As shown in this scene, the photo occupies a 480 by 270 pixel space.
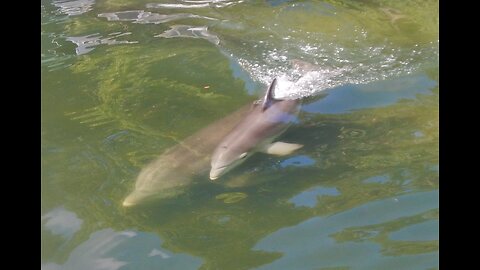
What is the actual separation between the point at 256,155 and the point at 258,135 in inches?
8.4

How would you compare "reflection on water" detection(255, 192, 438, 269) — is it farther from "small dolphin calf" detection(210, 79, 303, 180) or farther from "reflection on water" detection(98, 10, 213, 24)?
"reflection on water" detection(98, 10, 213, 24)

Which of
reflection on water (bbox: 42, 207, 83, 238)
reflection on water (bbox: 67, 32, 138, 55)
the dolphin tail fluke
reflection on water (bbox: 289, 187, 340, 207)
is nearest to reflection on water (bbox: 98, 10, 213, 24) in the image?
reflection on water (bbox: 67, 32, 138, 55)

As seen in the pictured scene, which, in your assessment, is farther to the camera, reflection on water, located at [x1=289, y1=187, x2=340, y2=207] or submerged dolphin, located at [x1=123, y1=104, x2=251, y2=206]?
submerged dolphin, located at [x1=123, y1=104, x2=251, y2=206]

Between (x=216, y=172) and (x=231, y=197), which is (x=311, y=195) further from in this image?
(x=216, y=172)

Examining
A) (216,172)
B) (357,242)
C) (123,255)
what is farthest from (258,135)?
(123,255)

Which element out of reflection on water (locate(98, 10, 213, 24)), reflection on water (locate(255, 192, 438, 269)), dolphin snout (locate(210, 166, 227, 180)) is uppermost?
reflection on water (locate(98, 10, 213, 24))

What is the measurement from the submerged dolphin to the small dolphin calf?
11 cm

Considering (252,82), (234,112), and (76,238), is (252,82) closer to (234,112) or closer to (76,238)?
(234,112)

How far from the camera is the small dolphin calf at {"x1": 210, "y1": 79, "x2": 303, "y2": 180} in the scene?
5.44 m

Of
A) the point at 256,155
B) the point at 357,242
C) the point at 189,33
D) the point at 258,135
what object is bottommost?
the point at 357,242

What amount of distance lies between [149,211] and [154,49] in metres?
3.58

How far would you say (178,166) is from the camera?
5363mm

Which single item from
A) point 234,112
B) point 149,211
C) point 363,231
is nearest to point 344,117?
point 234,112

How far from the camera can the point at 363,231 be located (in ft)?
15.0
